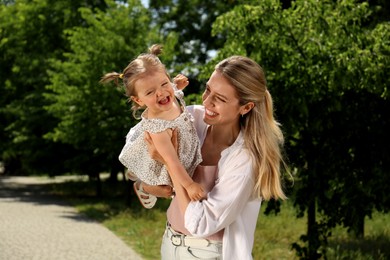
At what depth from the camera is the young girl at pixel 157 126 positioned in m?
2.46

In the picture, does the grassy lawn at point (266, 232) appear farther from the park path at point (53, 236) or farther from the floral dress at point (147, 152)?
the floral dress at point (147, 152)

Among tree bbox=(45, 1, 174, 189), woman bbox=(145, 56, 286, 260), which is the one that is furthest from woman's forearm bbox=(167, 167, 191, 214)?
tree bbox=(45, 1, 174, 189)

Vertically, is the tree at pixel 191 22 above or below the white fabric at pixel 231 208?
above

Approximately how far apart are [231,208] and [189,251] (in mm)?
324

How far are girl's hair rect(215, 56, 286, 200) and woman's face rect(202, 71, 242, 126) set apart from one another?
0.02m

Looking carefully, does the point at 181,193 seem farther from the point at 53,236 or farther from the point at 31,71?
the point at 31,71

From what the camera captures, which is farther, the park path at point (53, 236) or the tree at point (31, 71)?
the tree at point (31, 71)

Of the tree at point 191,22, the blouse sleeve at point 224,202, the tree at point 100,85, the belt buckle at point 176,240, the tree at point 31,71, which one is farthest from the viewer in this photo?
the tree at point 191,22

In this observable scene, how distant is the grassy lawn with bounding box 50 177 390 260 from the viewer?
31.5 feet

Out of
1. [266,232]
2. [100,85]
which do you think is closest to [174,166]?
[266,232]

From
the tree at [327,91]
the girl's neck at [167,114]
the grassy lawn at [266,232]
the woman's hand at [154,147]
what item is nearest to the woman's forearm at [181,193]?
the woman's hand at [154,147]

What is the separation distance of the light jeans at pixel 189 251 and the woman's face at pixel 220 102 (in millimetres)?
502

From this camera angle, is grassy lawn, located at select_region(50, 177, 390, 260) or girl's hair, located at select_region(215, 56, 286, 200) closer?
girl's hair, located at select_region(215, 56, 286, 200)

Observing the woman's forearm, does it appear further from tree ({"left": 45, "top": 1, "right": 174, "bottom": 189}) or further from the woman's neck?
tree ({"left": 45, "top": 1, "right": 174, "bottom": 189})
